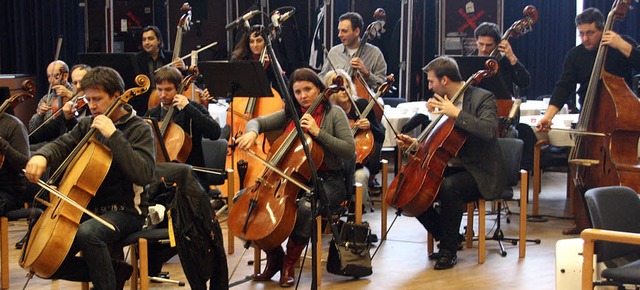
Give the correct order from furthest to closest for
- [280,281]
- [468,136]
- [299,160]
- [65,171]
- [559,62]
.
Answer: [559,62], [468,136], [280,281], [299,160], [65,171]

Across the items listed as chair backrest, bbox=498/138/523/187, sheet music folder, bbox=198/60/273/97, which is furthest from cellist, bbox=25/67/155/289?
chair backrest, bbox=498/138/523/187

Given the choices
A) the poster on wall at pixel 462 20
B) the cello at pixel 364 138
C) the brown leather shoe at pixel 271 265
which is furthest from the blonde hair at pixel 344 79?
the poster on wall at pixel 462 20

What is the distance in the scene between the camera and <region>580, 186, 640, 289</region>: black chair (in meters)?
A: 3.57

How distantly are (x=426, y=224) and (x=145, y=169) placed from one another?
1.90 meters

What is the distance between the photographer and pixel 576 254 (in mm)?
3973

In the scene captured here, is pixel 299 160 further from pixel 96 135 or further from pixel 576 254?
pixel 576 254

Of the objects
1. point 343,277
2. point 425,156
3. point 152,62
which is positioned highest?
point 152,62

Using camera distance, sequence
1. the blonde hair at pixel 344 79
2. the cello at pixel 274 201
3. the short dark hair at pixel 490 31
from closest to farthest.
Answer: the cello at pixel 274 201 < the blonde hair at pixel 344 79 < the short dark hair at pixel 490 31

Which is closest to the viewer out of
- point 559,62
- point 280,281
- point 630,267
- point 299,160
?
point 630,267

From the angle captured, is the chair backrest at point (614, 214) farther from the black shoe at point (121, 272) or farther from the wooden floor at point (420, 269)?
the black shoe at point (121, 272)

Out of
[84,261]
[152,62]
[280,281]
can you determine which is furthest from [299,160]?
[152,62]

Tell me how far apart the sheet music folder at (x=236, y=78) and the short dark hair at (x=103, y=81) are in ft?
3.50

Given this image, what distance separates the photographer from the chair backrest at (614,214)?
3.81 m

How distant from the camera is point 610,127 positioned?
541 cm
